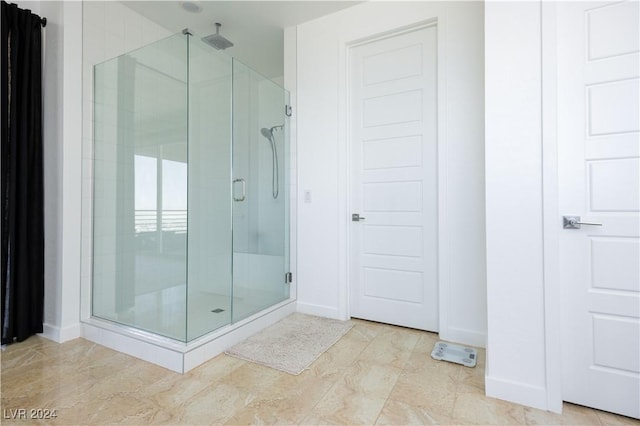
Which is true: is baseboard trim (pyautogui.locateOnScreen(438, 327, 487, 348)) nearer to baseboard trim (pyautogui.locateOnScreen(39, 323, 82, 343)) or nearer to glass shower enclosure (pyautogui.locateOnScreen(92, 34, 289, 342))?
glass shower enclosure (pyautogui.locateOnScreen(92, 34, 289, 342))

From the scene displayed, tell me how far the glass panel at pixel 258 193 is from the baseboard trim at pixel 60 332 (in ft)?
3.74

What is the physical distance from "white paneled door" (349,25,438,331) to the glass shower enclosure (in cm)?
90

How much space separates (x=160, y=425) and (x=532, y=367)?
5.76 ft

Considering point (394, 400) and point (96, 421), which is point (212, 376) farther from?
point (394, 400)

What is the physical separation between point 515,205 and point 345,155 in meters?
1.45

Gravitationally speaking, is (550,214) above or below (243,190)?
below

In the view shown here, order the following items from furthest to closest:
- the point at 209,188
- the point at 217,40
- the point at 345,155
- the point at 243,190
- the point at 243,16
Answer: the point at 217,40, the point at 243,16, the point at 345,155, the point at 243,190, the point at 209,188

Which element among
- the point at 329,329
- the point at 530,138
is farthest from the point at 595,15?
the point at 329,329

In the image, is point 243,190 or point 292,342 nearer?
point 292,342

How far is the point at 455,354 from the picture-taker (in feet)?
6.76

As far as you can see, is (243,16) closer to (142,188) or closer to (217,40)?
(217,40)

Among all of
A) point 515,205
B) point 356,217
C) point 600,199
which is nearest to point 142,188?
point 356,217

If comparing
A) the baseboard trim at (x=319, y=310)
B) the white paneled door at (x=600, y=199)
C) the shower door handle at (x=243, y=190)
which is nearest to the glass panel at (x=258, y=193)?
the shower door handle at (x=243, y=190)

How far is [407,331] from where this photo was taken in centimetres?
248
